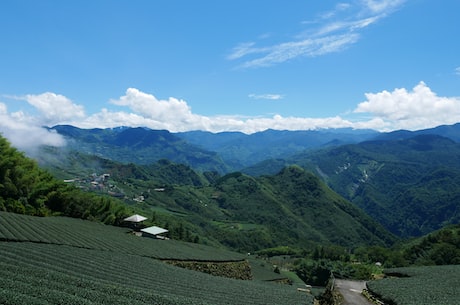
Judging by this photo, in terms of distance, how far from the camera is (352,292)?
35406 mm

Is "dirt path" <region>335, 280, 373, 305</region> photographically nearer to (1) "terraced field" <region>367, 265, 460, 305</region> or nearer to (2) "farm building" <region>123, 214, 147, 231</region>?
(1) "terraced field" <region>367, 265, 460, 305</region>

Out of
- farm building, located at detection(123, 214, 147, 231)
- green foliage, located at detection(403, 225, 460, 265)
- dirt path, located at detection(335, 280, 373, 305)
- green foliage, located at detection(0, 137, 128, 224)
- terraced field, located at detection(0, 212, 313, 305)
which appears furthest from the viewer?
green foliage, located at detection(403, 225, 460, 265)

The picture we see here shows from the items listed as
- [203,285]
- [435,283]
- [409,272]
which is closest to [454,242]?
[409,272]

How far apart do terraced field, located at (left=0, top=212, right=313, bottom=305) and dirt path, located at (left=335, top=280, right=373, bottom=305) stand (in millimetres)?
4176

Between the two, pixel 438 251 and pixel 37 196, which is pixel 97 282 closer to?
pixel 37 196

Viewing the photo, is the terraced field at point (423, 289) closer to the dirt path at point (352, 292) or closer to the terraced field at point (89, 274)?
the dirt path at point (352, 292)

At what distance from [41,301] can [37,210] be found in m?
45.1

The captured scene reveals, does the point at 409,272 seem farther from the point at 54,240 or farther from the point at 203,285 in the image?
the point at 54,240

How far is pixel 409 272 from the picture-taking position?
4403cm

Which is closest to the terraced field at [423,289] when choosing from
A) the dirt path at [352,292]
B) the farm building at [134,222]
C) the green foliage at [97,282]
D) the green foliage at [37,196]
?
the dirt path at [352,292]

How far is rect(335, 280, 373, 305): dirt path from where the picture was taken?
31281 mm

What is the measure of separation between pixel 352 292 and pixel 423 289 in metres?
6.54

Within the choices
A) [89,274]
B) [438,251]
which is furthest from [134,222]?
[438,251]

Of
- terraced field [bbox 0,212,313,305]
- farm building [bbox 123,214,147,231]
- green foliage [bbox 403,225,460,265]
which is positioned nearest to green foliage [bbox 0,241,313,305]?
terraced field [bbox 0,212,313,305]
